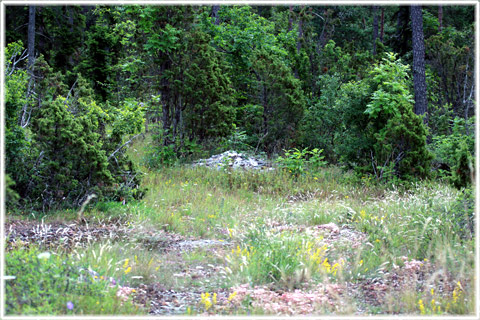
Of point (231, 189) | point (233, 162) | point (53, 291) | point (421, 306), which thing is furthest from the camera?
point (233, 162)

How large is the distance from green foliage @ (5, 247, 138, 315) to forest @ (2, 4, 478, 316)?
0.6 inches

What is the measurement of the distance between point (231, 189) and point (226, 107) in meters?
3.85

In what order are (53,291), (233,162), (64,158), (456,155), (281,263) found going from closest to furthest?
(53,291) < (281,263) < (456,155) < (64,158) < (233,162)

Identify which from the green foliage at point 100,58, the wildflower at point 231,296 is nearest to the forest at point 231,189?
the wildflower at point 231,296

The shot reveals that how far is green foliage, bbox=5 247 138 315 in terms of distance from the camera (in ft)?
10.6

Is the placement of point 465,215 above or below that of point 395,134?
below

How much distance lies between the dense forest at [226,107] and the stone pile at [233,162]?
2.55 ft

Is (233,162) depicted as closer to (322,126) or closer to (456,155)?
(322,126)

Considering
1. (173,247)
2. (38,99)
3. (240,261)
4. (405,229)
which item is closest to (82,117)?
(38,99)

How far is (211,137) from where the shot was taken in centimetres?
1260

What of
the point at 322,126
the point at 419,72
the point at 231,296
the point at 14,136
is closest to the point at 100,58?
the point at 322,126

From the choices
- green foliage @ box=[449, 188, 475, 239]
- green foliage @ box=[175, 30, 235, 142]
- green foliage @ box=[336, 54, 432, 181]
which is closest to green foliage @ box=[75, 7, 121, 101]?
green foliage @ box=[175, 30, 235, 142]

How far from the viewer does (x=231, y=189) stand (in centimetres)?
918

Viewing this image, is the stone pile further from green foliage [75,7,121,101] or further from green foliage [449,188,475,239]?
green foliage [75,7,121,101]
